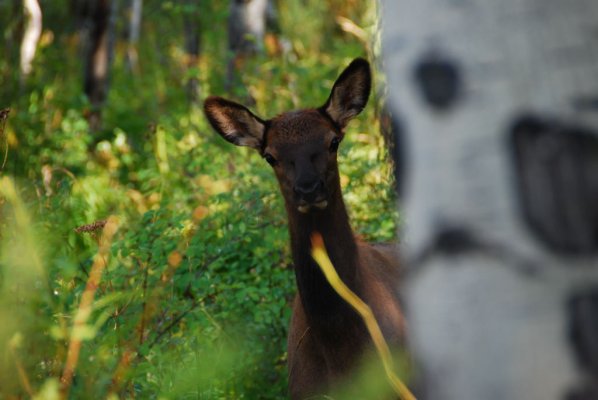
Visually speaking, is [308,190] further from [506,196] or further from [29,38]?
[29,38]

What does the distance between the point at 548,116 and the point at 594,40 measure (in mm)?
134

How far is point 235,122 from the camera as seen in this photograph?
5.92 metres

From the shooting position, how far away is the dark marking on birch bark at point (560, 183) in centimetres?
157

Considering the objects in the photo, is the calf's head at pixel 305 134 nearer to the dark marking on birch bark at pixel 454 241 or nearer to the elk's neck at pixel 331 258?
the elk's neck at pixel 331 258

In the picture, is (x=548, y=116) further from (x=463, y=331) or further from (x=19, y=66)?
(x=19, y=66)

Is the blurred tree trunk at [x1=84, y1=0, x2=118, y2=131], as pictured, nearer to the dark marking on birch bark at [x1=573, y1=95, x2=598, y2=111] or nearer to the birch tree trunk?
the birch tree trunk

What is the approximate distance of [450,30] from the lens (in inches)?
66.5

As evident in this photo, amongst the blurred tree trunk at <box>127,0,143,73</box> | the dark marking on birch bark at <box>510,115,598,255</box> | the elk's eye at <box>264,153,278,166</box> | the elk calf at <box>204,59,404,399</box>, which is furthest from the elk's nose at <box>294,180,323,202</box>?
the blurred tree trunk at <box>127,0,143,73</box>

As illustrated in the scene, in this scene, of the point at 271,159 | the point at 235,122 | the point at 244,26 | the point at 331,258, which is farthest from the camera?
the point at 244,26

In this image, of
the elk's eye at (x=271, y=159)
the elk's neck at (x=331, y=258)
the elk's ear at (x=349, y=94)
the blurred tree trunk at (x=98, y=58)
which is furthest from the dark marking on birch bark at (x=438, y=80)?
the blurred tree trunk at (x=98, y=58)

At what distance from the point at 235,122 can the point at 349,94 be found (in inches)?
26.8

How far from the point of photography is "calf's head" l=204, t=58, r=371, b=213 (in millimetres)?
5016

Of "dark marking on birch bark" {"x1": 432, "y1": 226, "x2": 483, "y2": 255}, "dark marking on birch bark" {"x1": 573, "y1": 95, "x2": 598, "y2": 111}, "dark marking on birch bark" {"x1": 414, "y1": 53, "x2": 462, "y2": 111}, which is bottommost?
"dark marking on birch bark" {"x1": 432, "y1": 226, "x2": 483, "y2": 255}

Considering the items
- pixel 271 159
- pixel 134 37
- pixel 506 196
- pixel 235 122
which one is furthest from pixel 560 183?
pixel 134 37
